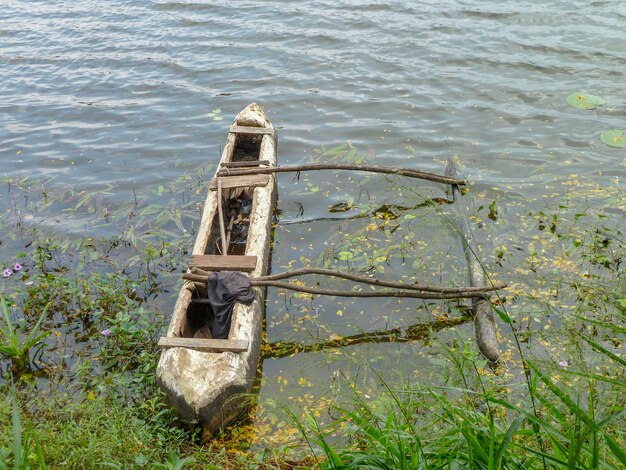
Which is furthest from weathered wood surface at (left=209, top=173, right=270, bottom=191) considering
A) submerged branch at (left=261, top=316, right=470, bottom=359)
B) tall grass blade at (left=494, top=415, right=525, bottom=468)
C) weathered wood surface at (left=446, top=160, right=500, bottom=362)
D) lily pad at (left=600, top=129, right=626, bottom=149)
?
tall grass blade at (left=494, top=415, right=525, bottom=468)

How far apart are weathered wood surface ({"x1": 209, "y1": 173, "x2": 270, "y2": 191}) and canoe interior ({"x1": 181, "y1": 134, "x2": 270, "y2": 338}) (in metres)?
0.12

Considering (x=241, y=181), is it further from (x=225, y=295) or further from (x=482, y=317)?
(x=482, y=317)

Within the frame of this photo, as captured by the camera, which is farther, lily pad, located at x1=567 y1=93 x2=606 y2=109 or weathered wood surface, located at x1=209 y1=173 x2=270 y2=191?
lily pad, located at x1=567 y1=93 x2=606 y2=109

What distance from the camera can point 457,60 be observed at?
1058 cm

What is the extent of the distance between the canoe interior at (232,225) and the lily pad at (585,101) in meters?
4.48

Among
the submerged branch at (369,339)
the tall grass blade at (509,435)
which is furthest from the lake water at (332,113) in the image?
the tall grass blade at (509,435)

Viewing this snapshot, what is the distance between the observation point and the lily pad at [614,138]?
8.41 metres

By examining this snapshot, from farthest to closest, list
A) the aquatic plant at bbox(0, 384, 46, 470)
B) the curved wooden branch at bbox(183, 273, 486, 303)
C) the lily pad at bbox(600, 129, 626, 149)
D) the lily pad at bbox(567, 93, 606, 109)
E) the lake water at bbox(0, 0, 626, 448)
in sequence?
1. the lily pad at bbox(567, 93, 606, 109)
2. the lily pad at bbox(600, 129, 626, 149)
3. the lake water at bbox(0, 0, 626, 448)
4. the curved wooden branch at bbox(183, 273, 486, 303)
5. the aquatic plant at bbox(0, 384, 46, 470)

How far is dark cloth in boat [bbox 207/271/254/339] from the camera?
216 inches

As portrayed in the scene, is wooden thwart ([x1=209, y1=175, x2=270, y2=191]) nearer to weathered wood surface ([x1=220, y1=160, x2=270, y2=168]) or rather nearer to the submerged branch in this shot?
weathered wood surface ([x1=220, y1=160, x2=270, y2=168])

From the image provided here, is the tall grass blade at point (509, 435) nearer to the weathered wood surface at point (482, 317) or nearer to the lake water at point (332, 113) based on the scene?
the weathered wood surface at point (482, 317)

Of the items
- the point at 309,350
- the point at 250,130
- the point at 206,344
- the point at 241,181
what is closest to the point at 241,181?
the point at 241,181

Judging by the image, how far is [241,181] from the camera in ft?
23.7

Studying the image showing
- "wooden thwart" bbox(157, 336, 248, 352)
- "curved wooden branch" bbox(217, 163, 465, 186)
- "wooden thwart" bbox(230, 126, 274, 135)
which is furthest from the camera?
"wooden thwart" bbox(230, 126, 274, 135)
